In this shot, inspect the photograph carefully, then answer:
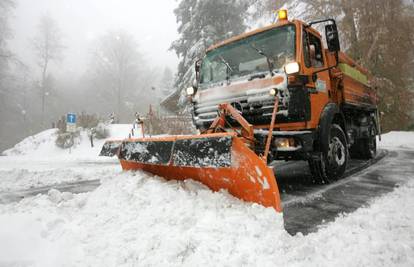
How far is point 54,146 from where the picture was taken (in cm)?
1742

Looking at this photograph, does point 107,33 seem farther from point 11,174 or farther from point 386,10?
point 11,174

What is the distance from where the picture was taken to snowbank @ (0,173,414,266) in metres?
2.21

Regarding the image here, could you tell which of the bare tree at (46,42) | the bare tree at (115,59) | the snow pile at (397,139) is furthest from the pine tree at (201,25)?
the bare tree at (46,42)

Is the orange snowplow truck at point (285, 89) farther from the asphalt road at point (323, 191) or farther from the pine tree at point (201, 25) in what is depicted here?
the pine tree at point (201, 25)

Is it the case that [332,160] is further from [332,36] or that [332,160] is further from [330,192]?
[332,36]

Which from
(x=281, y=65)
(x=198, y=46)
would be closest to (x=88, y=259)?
(x=281, y=65)

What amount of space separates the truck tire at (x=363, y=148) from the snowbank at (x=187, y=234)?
487 cm

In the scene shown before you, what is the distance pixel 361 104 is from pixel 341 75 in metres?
1.79

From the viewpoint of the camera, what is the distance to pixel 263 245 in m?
2.33

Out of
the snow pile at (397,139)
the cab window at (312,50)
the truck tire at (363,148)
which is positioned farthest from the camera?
the snow pile at (397,139)

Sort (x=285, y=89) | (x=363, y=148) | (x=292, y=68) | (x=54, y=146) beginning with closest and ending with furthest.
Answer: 1. (x=292, y=68)
2. (x=285, y=89)
3. (x=363, y=148)
4. (x=54, y=146)

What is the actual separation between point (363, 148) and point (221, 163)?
6.31m

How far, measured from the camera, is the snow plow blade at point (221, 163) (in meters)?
2.99

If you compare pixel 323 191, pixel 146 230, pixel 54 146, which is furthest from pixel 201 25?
pixel 146 230
